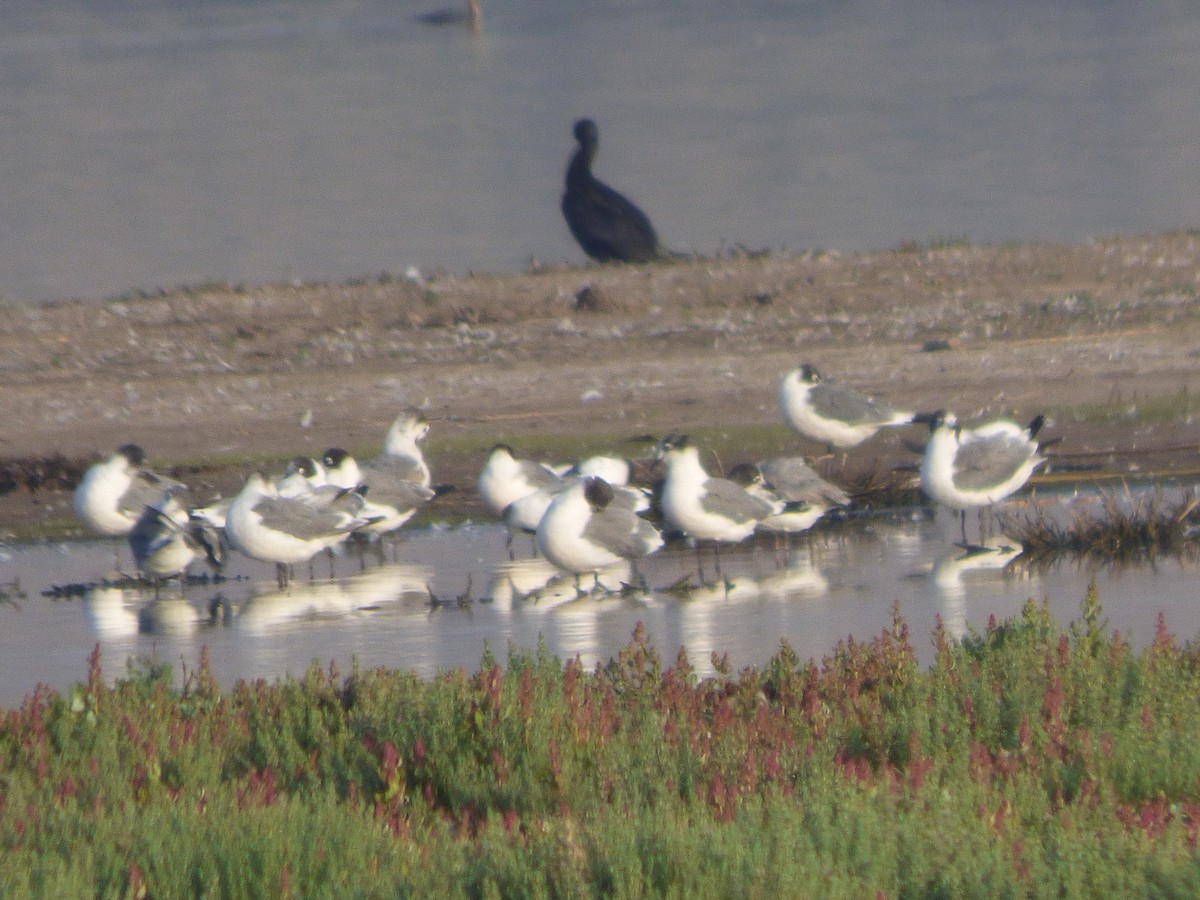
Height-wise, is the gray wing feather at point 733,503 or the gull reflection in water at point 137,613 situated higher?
the gray wing feather at point 733,503

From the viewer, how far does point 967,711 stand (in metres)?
6.85

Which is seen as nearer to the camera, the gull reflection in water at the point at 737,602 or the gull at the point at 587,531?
the gull reflection in water at the point at 737,602

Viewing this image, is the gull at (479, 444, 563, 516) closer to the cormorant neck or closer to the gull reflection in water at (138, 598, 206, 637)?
the gull reflection in water at (138, 598, 206, 637)

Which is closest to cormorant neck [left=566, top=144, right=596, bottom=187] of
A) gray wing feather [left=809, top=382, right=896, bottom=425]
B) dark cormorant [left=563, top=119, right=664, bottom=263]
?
dark cormorant [left=563, top=119, right=664, bottom=263]

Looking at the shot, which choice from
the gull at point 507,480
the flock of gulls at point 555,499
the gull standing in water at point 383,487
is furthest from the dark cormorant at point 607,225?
the gull at point 507,480

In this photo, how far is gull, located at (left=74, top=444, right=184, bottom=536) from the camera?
39.9ft

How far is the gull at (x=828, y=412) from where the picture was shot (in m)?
13.7

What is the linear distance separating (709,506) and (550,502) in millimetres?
870

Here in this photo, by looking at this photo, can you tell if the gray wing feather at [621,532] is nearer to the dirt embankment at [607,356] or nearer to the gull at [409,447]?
the gull at [409,447]

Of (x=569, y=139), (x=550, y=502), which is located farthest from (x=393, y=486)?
(x=569, y=139)

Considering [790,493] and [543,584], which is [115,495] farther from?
[790,493]

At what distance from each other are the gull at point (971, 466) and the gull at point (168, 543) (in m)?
4.10

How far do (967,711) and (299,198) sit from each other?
990 inches

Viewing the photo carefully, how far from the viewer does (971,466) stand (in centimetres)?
1192
